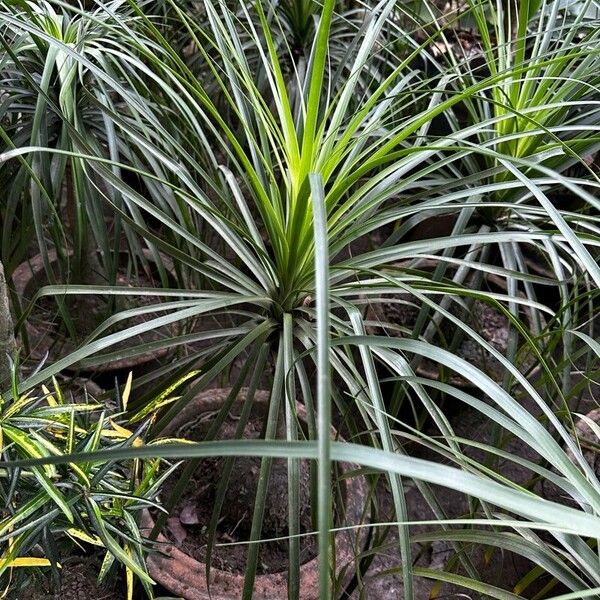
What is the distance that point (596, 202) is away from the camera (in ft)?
1.60

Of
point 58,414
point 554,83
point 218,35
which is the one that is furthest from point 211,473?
point 554,83

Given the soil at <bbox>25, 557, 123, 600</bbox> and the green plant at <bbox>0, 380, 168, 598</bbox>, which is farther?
the soil at <bbox>25, 557, 123, 600</bbox>

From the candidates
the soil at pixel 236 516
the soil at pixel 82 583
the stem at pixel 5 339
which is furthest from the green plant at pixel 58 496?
the soil at pixel 236 516

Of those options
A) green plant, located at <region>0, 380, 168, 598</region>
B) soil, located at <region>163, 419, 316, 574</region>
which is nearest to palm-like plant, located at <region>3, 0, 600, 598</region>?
green plant, located at <region>0, 380, 168, 598</region>

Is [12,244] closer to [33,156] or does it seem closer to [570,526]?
[33,156]

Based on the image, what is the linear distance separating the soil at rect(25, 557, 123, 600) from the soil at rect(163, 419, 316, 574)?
115mm

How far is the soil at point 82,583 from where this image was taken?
76cm

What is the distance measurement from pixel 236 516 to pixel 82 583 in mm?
243

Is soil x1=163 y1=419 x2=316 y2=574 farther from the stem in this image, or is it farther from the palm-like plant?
the stem

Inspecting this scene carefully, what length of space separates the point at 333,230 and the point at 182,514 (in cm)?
51

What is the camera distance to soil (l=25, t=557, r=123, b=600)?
764 mm

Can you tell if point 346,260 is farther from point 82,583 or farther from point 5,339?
point 82,583

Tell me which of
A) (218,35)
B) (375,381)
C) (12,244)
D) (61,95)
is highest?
(218,35)

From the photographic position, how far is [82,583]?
0.78 meters
